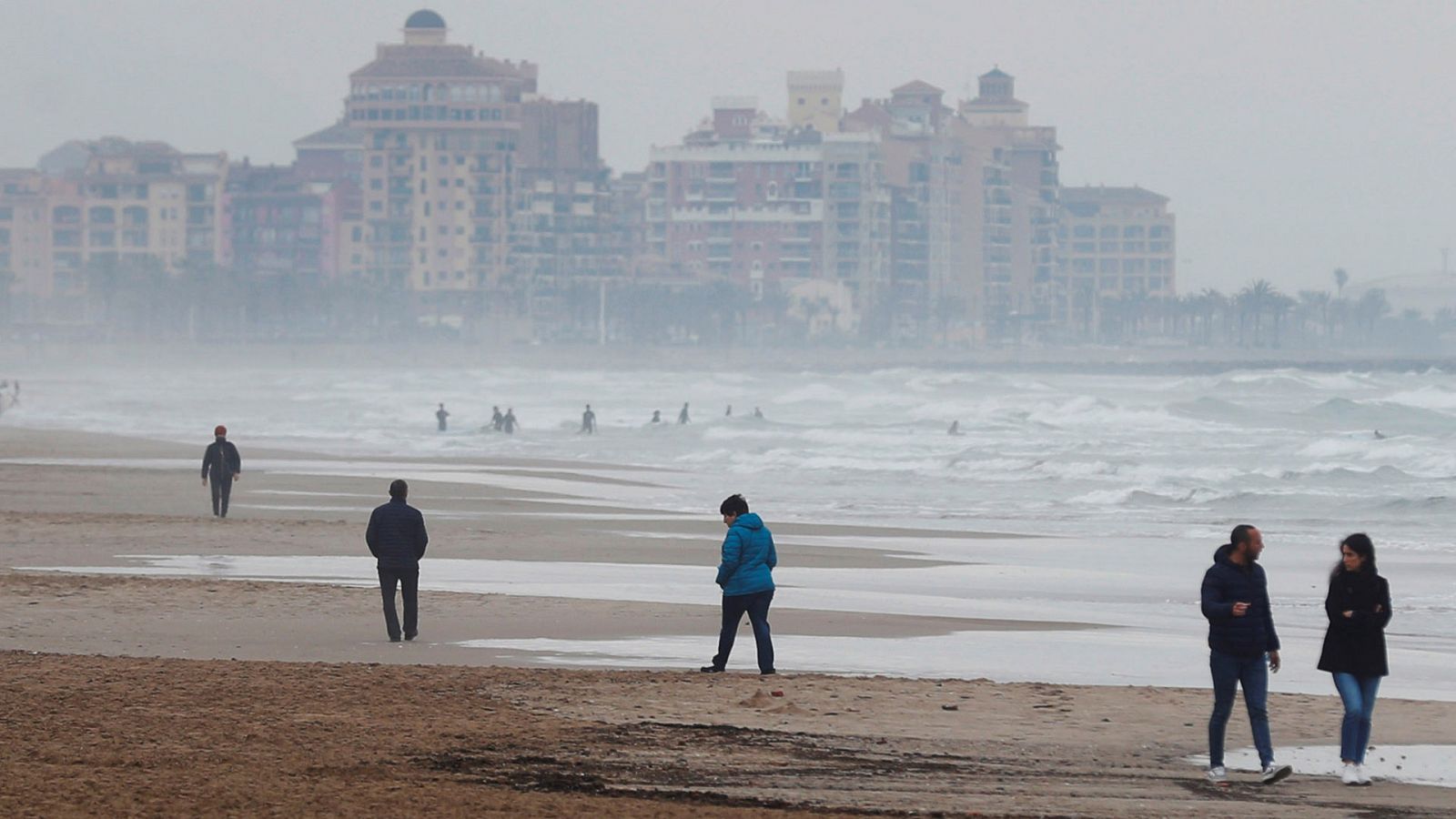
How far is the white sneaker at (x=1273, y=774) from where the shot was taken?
910 centimetres

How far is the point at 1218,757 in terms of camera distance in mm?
9188

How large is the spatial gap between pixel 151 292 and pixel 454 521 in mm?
151511

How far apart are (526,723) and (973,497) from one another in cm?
2316

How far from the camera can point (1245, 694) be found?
30.8 feet

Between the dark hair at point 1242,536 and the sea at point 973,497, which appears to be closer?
the dark hair at point 1242,536

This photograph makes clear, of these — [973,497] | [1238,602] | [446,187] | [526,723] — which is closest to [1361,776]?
[1238,602]

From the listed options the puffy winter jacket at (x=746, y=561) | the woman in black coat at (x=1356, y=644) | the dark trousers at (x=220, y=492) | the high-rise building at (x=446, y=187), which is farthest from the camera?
the high-rise building at (x=446, y=187)

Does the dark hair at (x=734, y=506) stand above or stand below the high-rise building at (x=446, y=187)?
below

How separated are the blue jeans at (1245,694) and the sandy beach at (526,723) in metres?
0.17

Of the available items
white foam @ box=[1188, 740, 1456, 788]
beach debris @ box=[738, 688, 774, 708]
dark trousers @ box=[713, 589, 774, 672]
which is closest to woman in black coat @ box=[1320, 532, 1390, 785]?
white foam @ box=[1188, 740, 1456, 788]

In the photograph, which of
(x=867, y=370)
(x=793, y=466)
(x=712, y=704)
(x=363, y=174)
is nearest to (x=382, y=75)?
(x=363, y=174)

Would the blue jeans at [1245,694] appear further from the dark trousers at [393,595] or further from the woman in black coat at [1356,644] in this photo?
the dark trousers at [393,595]

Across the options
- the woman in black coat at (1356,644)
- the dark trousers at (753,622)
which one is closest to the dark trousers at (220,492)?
the dark trousers at (753,622)

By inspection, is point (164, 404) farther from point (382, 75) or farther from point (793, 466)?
point (382, 75)
